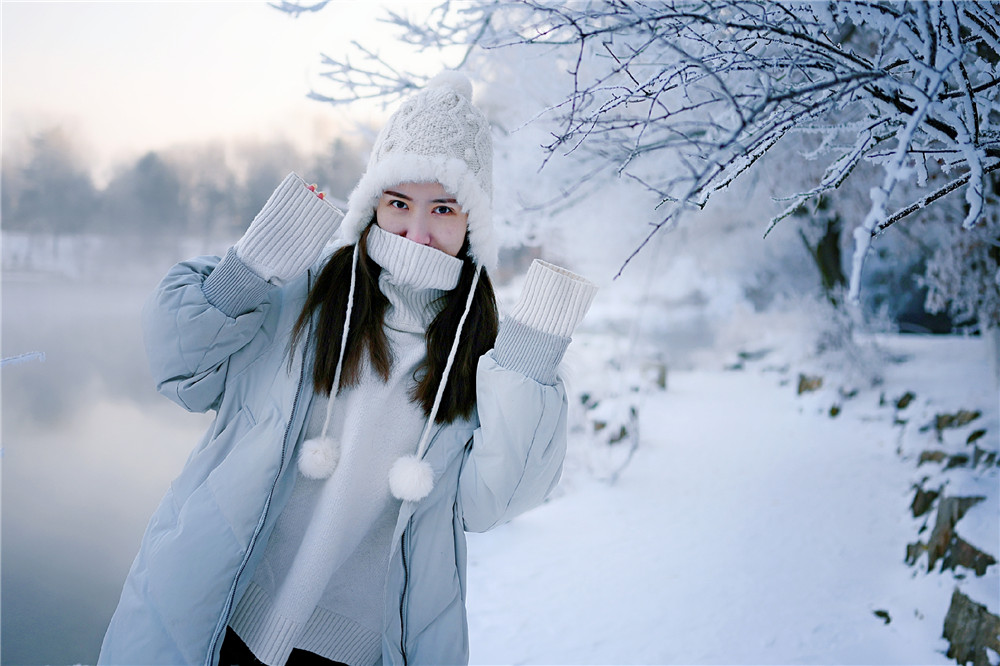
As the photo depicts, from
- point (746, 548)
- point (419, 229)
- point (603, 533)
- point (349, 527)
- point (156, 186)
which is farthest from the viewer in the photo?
point (603, 533)

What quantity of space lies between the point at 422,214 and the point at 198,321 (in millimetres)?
493

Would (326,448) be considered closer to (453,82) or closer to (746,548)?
(453,82)

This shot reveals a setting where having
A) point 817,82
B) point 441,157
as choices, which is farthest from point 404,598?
point 817,82

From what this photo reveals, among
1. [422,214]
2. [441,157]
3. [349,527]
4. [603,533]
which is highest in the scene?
[441,157]

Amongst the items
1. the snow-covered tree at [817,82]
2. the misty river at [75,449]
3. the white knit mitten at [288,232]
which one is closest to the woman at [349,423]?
the white knit mitten at [288,232]

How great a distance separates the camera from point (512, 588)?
8.80 feet

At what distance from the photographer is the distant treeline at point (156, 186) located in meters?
2.21

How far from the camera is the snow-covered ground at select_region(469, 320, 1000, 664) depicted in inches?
88.4

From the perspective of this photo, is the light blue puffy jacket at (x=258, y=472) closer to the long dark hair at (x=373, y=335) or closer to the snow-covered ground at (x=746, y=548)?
the long dark hair at (x=373, y=335)

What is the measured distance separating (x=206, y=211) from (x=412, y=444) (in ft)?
7.42

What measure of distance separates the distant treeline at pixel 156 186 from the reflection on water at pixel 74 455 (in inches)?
10.1

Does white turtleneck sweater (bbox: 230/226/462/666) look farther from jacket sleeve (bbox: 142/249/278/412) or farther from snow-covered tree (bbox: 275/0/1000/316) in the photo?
snow-covered tree (bbox: 275/0/1000/316)

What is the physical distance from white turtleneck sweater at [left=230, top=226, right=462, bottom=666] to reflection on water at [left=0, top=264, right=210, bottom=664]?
1.32 m

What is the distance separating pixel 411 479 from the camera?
1.08 meters
